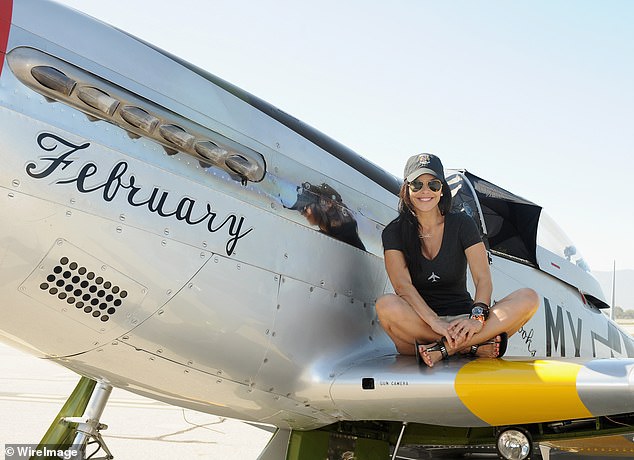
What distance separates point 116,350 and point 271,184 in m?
0.97

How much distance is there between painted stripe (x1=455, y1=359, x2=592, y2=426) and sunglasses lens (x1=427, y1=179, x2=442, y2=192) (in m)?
0.86

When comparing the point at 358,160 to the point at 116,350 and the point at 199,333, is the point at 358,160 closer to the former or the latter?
the point at 199,333

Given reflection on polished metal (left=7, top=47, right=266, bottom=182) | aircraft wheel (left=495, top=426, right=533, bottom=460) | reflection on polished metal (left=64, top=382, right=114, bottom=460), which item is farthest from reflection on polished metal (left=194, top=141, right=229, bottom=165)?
aircraft wheel (left=495, top=426, right=533, bottom=460)

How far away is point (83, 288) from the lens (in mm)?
2461

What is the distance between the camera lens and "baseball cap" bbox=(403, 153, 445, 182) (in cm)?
320

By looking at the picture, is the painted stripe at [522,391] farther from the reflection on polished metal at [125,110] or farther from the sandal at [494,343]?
the reflection on polished metal at [125,110]

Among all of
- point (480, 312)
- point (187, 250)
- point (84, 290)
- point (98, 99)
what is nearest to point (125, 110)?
point (98, 99)

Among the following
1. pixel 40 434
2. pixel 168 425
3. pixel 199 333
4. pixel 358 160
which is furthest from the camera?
pixel 168 425

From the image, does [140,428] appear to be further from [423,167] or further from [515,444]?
[423,167]

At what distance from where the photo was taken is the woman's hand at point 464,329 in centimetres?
294

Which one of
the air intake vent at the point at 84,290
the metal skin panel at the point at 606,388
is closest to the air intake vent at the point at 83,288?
the air intake vent at the point at 84,290

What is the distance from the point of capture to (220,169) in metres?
2.77

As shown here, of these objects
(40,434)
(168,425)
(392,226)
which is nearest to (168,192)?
(392,226)

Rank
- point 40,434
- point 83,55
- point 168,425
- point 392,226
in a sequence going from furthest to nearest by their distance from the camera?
point 168,425 → point 40,434 → point 392,226 → point 83,55
